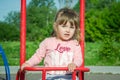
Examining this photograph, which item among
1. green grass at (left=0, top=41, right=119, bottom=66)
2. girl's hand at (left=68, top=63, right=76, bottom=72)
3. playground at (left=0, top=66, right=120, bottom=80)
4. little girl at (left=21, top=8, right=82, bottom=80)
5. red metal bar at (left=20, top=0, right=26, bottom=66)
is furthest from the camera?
green grass at (left=0, top=41, right=119, bottom=66)

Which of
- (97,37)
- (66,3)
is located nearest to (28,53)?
(97,37)

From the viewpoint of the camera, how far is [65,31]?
2.81m

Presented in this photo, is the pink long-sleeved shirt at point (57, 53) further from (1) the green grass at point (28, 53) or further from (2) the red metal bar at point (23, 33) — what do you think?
(1) the green grass at point (28, 53)

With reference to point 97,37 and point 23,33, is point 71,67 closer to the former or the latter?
point 23,33

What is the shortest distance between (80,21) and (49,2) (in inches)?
47.5

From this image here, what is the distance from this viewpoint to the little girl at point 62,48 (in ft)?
9.15

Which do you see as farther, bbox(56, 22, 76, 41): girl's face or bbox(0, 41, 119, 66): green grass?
bbox(0, 41, 119, 66): green grass

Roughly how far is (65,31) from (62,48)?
148 mm

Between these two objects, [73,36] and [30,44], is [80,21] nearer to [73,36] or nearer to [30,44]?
[73,36]

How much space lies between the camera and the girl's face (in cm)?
281

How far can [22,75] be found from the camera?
2875mm

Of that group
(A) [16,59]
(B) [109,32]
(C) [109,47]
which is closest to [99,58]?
(C) [109,47]

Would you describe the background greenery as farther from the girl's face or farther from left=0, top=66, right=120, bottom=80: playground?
the girl's face

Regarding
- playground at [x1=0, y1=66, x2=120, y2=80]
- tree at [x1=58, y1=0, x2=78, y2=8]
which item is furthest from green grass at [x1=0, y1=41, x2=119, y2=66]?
tree at [x1=58, y1=0, x2=78, y2=8]
